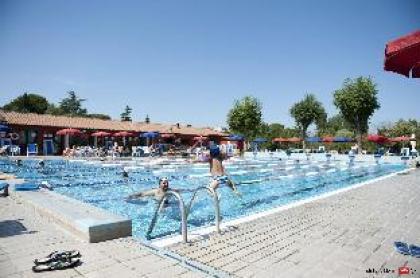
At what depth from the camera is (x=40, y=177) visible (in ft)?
50.9

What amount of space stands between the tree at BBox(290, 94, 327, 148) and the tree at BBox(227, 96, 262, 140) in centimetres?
607

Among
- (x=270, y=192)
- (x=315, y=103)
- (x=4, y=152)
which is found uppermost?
(x=315, y=103)

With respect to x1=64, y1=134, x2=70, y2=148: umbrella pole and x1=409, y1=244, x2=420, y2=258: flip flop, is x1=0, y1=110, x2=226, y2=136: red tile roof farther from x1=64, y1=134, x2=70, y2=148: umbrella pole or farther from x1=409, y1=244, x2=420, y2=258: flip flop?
x1=409, y1=244, x2=420, y2=258: flip flop

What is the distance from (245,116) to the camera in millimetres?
42719

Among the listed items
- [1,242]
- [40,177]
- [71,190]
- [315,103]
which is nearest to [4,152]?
[40,177]

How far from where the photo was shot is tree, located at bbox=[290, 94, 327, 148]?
4566 cm

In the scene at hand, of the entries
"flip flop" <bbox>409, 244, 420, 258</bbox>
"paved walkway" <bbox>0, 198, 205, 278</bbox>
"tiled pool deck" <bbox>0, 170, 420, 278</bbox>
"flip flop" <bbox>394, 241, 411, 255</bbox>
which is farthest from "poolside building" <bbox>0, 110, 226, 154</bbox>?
"flip flop" <bbox>409, 244, 420, 258</bbox>

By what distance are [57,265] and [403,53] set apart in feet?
14.4

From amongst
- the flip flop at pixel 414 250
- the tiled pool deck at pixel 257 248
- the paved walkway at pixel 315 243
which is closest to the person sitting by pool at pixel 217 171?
the paved walkway at pixel 315 243

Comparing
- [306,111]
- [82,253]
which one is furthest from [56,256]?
[306,111]

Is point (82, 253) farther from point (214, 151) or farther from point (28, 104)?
point (28, 104)

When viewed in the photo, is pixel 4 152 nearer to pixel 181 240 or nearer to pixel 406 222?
pixel 181 240

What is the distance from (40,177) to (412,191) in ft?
47.7

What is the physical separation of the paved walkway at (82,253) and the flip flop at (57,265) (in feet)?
0.19
